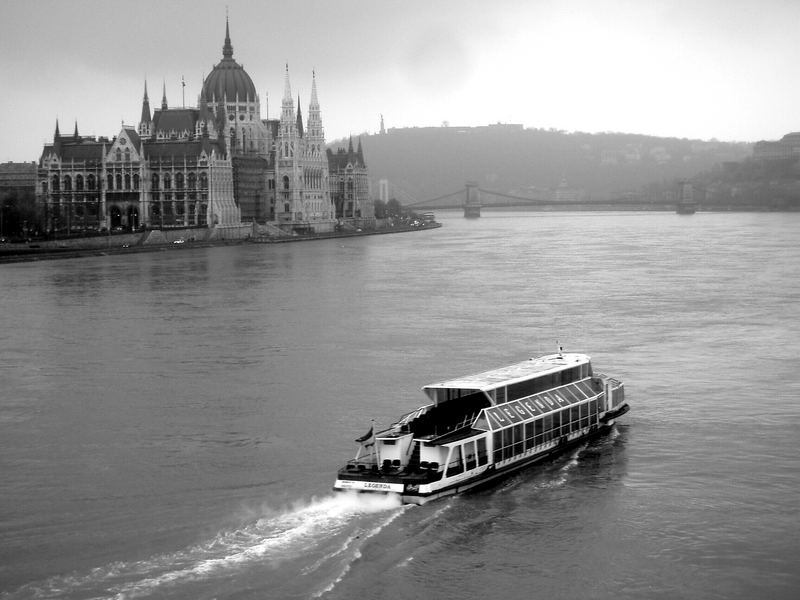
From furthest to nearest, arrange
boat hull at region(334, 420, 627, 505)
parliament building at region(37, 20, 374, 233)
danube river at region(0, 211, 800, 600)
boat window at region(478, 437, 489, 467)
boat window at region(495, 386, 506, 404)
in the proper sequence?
parliament building at region(37, 20, 374, 233), boat window at region(495, 386, 506, 404), boat window at region(478, 437, 489, 467), boat hull at region(334, 420, 627, 505), danube river at region(0, 211, 800, 600)

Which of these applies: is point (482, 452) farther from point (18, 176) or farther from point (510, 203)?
point (510, 203)

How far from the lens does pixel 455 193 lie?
156 meters

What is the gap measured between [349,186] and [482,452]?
90768 mm

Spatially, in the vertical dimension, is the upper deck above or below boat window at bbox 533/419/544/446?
above

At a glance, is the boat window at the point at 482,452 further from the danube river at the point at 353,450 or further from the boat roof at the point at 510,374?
the boat roof at the point at 510,374

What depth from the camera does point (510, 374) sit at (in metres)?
17.3

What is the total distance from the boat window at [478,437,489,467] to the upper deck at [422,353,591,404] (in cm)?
102

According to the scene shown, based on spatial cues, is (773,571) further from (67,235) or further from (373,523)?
(67,235)

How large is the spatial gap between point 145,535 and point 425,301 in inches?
904

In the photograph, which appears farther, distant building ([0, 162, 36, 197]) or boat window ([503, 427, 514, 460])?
distant building ([0, 162, 36, 197])

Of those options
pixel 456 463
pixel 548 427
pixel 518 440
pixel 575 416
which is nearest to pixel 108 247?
pixel 575 416

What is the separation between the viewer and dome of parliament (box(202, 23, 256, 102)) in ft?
308

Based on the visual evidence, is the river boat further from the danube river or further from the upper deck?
the danube river

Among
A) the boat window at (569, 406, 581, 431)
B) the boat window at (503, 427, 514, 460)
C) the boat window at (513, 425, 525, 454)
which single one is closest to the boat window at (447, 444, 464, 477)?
the boat window at (503, 427, 514, 460)
